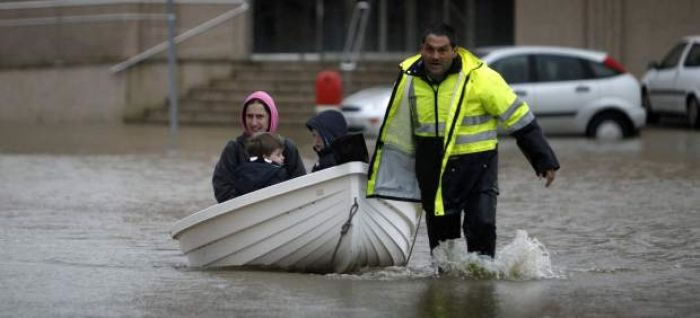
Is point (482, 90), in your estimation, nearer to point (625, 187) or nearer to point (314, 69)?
point (625, 187)

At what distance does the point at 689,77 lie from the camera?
→ 1021 inches

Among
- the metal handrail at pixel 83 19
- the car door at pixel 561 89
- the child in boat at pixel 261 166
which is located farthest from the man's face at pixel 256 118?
the metal handrail at pixel 83 19

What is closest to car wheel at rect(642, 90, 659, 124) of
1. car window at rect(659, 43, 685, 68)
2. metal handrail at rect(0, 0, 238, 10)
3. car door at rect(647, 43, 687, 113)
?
car door at rect(647, 43, 687, 113)

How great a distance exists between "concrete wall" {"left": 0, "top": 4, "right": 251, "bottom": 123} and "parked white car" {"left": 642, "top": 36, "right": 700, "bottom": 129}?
25.2 ft

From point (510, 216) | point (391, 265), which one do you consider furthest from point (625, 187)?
point (391, 265)

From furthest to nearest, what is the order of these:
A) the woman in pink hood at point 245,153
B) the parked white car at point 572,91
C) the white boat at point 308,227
Result: the parked white car at point 572,91
the woman in pink hood at point 245,153
the white boat at point 308,227

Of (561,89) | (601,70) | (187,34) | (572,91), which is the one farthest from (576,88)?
(187,34)

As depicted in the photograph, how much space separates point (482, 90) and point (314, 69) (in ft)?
65.3

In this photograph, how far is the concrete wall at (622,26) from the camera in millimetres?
29281

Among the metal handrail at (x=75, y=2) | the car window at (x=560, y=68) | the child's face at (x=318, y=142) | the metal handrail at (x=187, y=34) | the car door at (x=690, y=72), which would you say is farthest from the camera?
the metal handrail at (x=75, y=2)

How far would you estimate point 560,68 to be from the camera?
80.2 feet

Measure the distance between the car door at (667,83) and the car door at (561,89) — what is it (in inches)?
104

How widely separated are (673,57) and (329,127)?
1764cm

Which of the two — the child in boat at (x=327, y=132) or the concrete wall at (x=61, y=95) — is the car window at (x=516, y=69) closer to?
the concrete wall at (x=61, y=95)
